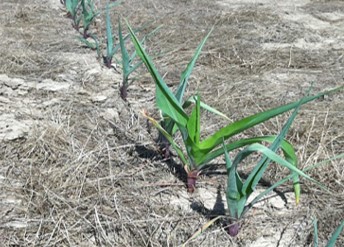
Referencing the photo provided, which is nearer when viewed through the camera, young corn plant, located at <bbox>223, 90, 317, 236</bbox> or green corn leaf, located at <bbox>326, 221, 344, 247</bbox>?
green corn leaf, located at <bbox>326, 221, 344, 247</bbox>

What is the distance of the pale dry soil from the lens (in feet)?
4.06

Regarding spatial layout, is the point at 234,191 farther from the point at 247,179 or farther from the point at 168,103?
the point at 168,103

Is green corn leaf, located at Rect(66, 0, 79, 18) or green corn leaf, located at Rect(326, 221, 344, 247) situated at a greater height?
green corn leaf, located at Rect(326, 221, 344, 247)

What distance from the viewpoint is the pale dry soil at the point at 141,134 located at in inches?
48.8

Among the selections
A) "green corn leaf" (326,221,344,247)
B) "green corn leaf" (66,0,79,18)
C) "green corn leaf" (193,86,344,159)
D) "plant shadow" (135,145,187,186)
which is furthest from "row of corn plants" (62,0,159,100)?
"green corn leaf" (326,221,344,247)

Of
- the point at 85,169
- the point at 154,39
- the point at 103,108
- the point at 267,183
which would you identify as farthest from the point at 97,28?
the point at 267,183

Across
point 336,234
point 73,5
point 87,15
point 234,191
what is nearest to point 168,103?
point 234,191

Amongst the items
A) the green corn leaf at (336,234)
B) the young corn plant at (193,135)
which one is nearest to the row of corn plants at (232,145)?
the young corn plant at (193,135)

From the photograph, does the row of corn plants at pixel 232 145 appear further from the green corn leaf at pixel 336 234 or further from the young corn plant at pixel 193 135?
the green corn leaf at pixel 336 234

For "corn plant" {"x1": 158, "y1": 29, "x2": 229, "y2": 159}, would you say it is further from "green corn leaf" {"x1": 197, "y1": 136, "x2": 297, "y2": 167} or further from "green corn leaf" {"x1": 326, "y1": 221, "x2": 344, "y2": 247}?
"green corn leaf" {"x1": 326, "y1": 221, "x2": 344, "y2": 247}

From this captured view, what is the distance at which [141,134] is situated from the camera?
5.36 feet

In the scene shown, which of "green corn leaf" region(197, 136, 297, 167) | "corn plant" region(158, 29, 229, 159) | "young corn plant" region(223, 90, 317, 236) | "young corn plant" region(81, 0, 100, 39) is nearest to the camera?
"young corn plant" region(223, 90, 317, 236)

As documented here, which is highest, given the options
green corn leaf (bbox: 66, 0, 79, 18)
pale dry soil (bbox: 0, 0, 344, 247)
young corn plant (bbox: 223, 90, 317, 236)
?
young corn plant (bbox: 223, 90, 317, 236)

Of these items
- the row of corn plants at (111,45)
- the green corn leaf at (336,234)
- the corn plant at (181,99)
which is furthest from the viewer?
the row of corn plants at (111,45)
